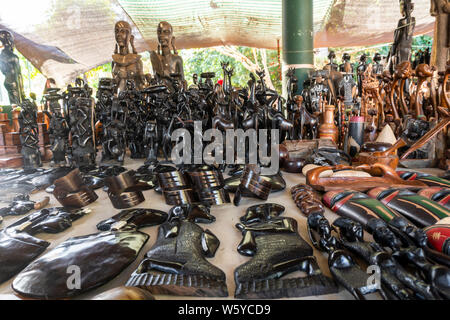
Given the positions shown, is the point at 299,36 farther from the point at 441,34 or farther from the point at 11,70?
the point at 11,70

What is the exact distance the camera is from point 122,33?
3.55m

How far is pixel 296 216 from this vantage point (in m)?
1.33

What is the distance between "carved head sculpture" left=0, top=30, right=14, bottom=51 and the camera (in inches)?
112

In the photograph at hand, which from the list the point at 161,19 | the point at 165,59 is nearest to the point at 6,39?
A: the point at 165,59

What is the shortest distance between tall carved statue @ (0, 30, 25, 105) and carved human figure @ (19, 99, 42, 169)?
40.5 inches

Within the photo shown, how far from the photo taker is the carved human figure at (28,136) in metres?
2.39

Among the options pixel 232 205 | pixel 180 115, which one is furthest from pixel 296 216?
pixel 180 115

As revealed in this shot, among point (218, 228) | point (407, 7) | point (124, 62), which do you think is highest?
point (407, 7)

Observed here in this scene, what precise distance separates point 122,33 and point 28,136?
1798mm

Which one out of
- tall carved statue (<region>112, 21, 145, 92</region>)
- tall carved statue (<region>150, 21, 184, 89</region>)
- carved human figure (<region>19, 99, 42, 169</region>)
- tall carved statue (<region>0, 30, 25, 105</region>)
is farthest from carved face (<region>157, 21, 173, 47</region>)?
carved human figure (<region>19, 99, 42, 169</region>)

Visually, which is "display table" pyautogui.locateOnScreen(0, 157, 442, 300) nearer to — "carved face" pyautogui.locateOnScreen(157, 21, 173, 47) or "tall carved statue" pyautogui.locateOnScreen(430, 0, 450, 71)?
"tall carved statue" pyautogui.locateOnScreen(430, 0, 450, 71)

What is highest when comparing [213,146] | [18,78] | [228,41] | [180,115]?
[228,41]
